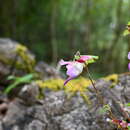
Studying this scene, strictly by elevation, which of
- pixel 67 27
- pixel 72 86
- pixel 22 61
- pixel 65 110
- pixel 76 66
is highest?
pixel 76 66

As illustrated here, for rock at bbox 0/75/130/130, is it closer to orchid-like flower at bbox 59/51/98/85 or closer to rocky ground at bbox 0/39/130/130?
Result: rocky ground at bbox 0/39/130/130

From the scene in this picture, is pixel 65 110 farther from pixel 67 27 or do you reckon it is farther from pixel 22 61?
pixel 67 27

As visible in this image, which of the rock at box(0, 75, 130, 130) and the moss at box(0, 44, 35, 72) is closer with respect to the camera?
the rock at box(0, 75, 130, 130)

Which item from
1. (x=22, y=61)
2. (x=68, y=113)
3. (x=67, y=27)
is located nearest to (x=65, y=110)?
(x=68, y=113)

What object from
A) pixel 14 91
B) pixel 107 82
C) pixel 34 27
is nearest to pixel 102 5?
pixel 34 27

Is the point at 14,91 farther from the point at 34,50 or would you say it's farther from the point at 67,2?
the point at 67,2

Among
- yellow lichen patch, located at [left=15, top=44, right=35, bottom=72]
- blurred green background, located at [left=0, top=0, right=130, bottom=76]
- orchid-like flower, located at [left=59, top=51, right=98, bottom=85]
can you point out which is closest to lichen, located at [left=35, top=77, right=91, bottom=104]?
orchid-like flower, located at [left=59, top=51, right=98, bottom=85]

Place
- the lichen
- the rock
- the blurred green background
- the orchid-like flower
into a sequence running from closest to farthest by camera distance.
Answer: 1. the orchid-like flower
2. the rock
3. the lichen
4. the blurred green background
